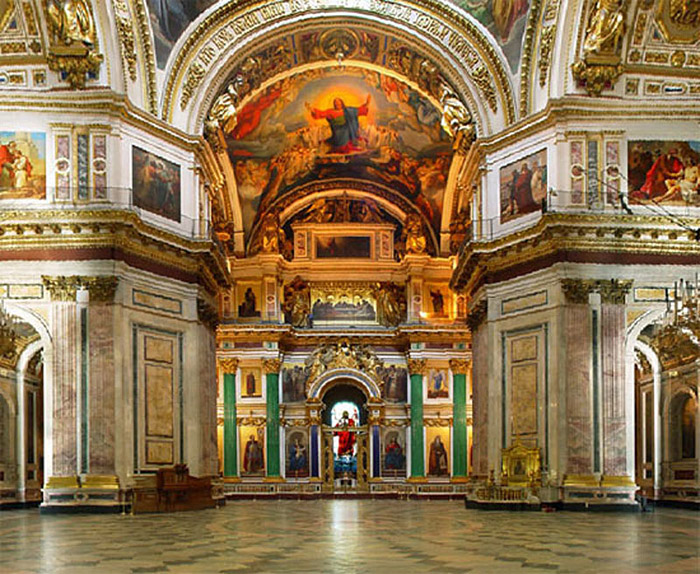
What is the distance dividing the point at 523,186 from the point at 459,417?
557 inches

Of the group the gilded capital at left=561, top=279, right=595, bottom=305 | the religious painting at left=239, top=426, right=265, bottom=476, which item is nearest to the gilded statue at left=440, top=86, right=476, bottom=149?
the gilded capital at left=561, top=279, right=595, bottom=305

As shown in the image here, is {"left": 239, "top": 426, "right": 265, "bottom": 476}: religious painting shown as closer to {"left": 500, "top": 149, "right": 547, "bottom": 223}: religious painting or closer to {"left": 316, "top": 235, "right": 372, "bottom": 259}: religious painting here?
{"left": 316, "top": 235, "right": 372, "bottom": 259}: religious painting

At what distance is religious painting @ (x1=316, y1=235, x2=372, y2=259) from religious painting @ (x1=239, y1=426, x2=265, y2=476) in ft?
23.6

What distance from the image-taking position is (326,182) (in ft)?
130

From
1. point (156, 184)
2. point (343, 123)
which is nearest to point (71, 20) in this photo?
point (156, 184)

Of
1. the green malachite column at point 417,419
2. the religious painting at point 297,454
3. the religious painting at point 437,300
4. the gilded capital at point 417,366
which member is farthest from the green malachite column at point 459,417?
the religious painting at point 297,454

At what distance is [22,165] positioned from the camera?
24.2 m

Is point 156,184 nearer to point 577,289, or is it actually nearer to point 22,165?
point 22,165

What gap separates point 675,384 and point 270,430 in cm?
1616

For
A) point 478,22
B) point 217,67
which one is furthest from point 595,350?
point 217,67

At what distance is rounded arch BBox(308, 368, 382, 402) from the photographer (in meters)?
38.9

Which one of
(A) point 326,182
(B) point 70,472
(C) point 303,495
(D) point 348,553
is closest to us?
(D) point 348,553

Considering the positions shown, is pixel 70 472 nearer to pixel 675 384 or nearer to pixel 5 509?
pixel 5 509

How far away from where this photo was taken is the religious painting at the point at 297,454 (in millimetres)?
38250
